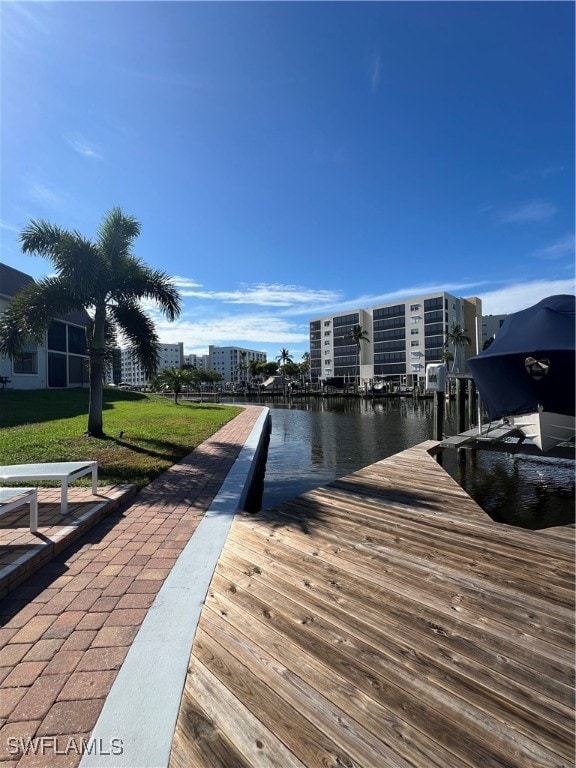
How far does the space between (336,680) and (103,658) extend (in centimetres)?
153

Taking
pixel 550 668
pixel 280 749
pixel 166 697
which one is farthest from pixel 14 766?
pixel 550 668

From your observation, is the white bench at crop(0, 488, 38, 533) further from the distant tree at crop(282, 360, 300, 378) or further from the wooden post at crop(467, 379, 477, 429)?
the distant tree at crop(282, 360, 300, 378)

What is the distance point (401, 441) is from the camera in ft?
56.1

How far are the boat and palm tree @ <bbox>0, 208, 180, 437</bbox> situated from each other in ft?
31.6

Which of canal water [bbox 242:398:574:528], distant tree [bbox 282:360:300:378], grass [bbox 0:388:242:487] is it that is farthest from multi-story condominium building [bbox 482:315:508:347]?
grass [bbox 0:388:242:487]

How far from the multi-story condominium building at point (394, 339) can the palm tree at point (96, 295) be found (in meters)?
68.9

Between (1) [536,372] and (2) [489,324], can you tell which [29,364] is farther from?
(2) [489,324]

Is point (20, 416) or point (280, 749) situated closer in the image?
point (280, 749)

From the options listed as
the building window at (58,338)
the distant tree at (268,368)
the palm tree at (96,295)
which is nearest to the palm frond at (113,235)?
the palm tree at (96,295)

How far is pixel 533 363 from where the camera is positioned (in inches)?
313

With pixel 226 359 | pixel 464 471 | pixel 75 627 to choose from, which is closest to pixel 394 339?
pixel 464 471

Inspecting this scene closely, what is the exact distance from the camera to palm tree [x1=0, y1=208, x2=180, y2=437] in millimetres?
10438

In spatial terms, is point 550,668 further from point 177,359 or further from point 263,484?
point 177,359

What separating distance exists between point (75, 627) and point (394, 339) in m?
87.1
